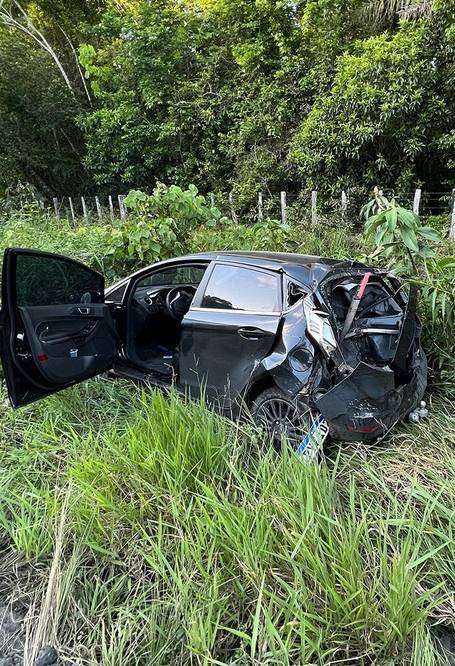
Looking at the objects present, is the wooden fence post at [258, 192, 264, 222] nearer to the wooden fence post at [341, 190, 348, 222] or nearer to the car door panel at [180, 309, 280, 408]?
the wooden fence post at [341, 190, 348, 222]

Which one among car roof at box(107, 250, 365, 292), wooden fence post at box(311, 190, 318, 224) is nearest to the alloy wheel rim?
car roof at box(107, 250, 365, 292)

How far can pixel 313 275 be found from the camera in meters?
3.06

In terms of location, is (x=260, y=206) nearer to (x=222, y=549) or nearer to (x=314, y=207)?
(x=314, y=207)

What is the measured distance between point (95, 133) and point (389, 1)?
406 inches

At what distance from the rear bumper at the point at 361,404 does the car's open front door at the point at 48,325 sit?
72.5 inches

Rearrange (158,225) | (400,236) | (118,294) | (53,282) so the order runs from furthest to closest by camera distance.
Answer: (158,225) → (118,294) → (400,236) → (53,282)

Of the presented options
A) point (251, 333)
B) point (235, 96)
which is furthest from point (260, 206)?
point (251, 333)

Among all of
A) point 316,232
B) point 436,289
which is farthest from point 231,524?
point 316,232

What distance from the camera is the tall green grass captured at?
1.79 metres

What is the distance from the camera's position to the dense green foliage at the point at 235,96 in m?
9.42

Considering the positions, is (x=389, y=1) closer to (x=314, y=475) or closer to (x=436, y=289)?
(x=436, y=289)

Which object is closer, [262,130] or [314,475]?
[314,475]

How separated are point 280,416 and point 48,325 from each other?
1.75 metres

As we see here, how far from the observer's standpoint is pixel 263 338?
Result: 10.3 feet
